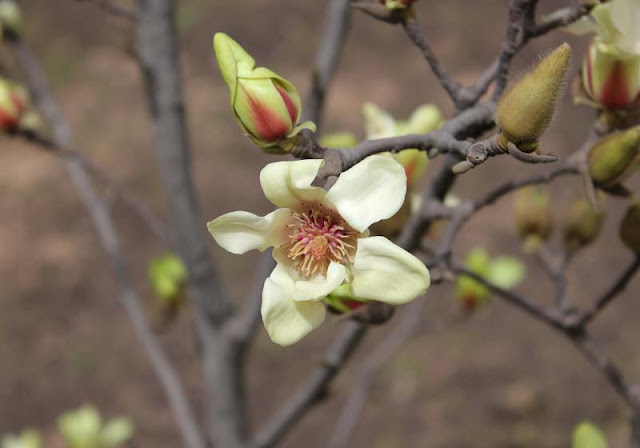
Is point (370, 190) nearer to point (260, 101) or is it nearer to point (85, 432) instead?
point (260, 101)

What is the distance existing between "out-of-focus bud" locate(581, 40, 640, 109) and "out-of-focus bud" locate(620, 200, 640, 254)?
0.12 meters

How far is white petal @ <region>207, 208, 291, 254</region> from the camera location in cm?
64

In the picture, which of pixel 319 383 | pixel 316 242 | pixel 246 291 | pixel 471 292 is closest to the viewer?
pixel 316 242

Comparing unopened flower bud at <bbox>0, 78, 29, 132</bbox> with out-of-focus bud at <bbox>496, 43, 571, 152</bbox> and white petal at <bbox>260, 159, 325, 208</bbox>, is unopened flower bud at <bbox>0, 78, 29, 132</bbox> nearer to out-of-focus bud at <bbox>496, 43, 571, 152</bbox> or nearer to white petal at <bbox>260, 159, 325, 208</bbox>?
white petal at <bbox>260, 159, 325, 208</bbox>

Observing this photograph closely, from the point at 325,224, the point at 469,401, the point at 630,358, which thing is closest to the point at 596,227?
the point at 325,224

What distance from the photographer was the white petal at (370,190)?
60 centimetres

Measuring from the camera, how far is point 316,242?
70 cm

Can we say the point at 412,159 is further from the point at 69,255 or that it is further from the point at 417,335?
the point at 69,255

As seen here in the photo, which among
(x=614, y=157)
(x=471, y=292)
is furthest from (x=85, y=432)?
(x=614, y=157)

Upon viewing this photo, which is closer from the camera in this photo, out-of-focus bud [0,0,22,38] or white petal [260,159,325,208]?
white petal [260,159,325,208]

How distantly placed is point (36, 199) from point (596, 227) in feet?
11.3

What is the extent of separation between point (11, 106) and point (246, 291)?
2.22 m

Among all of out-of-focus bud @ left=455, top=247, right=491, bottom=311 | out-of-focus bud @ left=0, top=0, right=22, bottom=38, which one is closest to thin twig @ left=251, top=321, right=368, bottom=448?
out-of-focus bud @ left=455, top=247, right=491, bottom=311

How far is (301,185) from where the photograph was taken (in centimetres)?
62
